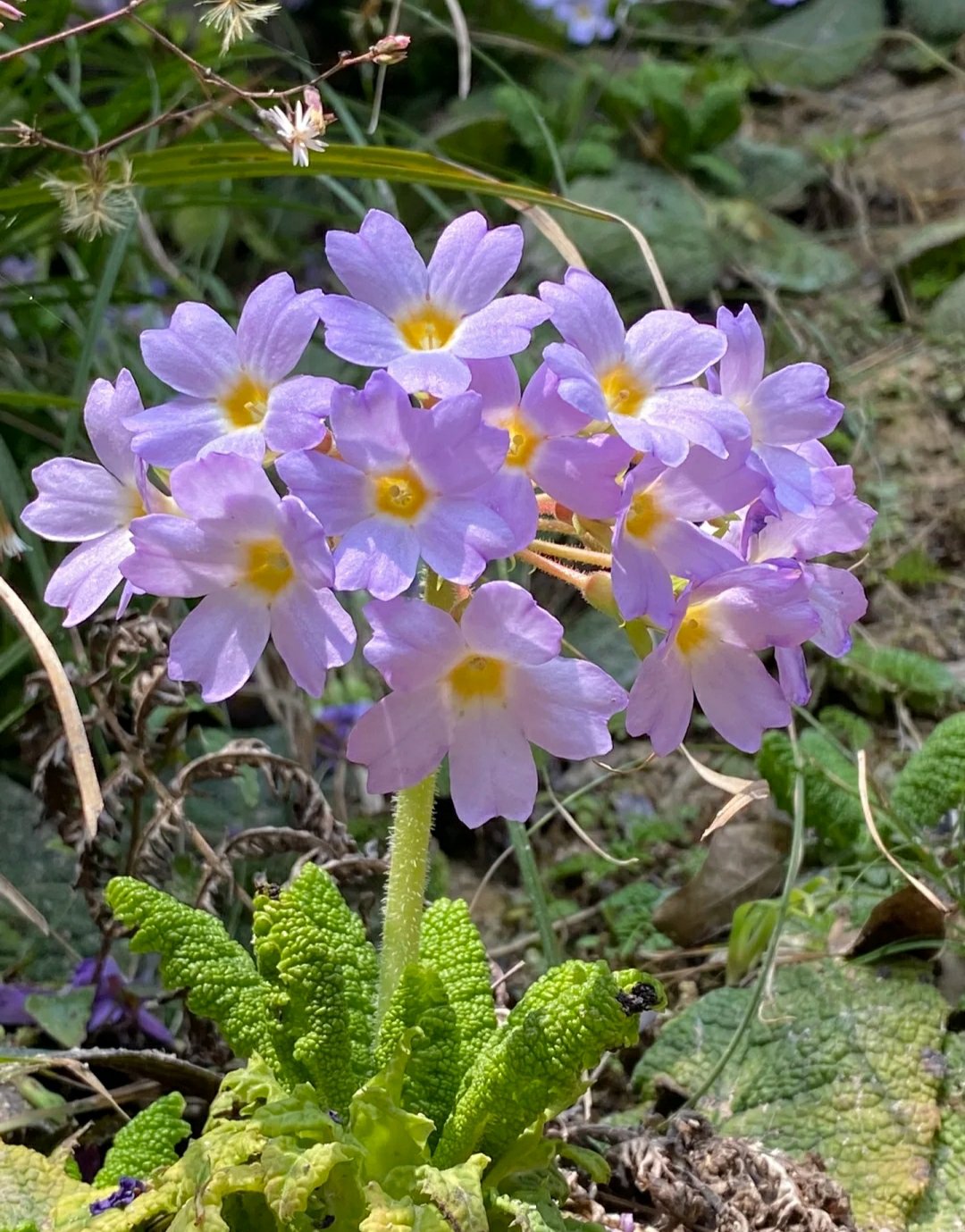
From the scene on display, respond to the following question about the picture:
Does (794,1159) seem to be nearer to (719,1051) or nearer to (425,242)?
(719,1051)

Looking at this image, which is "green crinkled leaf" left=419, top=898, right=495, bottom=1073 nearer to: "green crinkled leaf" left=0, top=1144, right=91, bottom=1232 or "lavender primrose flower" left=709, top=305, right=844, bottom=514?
"green crinkled leaf" left=0, top=1144, right=91, bottom=1232

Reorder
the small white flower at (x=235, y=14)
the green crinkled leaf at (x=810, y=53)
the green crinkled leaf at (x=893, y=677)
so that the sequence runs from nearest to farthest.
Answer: the small white flower at (x=235, y=14) → the green crinkled leaf at (x=893, y=677) → the green crinkled leaf at (x=810, y=53)

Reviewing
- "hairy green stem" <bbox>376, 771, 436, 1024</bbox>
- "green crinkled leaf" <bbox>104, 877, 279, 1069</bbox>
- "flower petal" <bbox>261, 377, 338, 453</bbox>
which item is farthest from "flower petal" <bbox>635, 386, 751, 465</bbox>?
"green crinkled leaf" <bbox>104, 877, 279, 1069</bbox>

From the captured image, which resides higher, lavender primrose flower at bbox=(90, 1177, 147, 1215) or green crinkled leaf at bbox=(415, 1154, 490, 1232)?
green crinkled leaf at bbox=(415, 1154, 490, 1232)

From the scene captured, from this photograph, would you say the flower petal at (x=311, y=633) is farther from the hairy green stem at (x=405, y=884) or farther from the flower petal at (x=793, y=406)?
the flower petal at (x=793, y=406)

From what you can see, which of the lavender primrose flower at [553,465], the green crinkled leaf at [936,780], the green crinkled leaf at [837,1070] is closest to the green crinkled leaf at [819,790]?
the green crinkled leaf at [936,780]

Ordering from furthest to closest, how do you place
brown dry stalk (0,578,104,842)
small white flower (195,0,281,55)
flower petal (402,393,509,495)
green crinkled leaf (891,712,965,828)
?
green crinkled leaf (891,712,965,828) < small white flower (195,0,281,55) < brown dry stalk (0,578,104,842) < flower petal (402,393,509,495)
